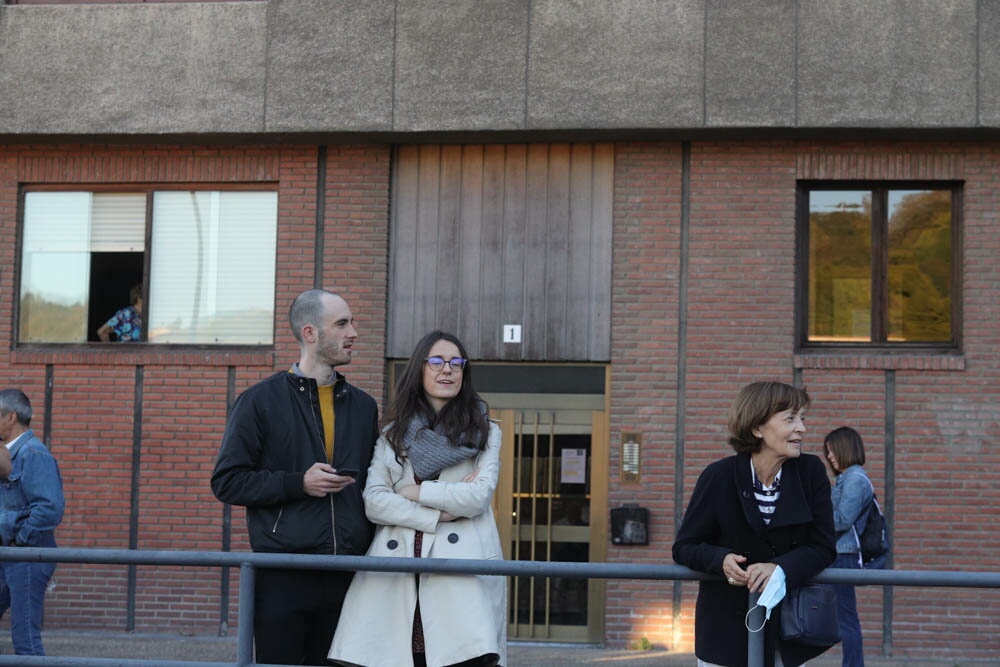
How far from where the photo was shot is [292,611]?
4762 mm

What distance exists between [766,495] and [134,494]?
25.2 ft

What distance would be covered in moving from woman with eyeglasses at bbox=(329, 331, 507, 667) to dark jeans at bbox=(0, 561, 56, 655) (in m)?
3.11

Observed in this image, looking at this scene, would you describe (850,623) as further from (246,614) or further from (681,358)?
(246,614)

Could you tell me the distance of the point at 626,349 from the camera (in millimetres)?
10625

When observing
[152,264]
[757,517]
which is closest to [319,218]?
[152,264]

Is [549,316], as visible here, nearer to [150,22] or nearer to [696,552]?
[150,22]

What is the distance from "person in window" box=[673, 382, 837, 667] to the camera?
4.43 m

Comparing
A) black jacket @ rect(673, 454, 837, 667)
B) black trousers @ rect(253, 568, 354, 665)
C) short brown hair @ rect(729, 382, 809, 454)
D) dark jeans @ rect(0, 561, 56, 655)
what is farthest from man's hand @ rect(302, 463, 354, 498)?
dark jeans @ rect(0, 561, 56, 655)

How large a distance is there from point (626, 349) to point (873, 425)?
2.13 meters

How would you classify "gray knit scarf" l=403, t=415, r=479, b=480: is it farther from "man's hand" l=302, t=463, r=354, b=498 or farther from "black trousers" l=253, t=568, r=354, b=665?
"black trousers" l=253, t=568, r=354, b=665

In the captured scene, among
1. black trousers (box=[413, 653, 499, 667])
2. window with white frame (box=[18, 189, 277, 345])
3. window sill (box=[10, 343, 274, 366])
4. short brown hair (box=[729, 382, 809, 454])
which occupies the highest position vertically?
window with white frame (box=[18, 189, 277, 345])

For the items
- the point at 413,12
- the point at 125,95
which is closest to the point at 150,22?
the point at 125,95

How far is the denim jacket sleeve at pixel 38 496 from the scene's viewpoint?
6.87 m

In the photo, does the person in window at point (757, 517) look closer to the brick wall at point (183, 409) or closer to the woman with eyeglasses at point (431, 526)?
the woman with eyeglasses at point (431, 526)
